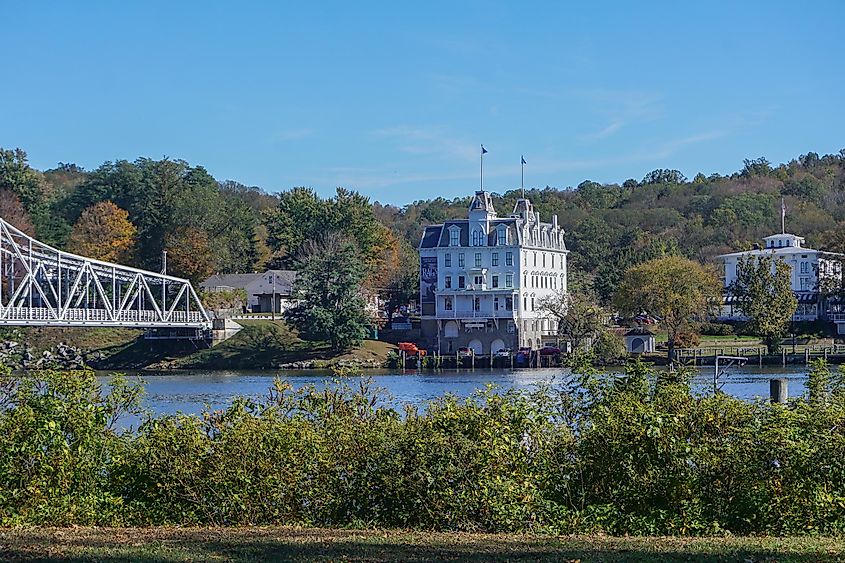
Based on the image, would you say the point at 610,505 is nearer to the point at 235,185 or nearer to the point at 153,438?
the point at 153,438

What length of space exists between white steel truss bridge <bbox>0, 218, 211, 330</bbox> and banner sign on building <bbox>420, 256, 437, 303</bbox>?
52.7 ft

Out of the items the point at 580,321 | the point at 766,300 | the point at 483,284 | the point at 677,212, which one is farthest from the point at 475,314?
the point at 677,212

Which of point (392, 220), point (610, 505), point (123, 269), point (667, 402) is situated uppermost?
point (392, 220)

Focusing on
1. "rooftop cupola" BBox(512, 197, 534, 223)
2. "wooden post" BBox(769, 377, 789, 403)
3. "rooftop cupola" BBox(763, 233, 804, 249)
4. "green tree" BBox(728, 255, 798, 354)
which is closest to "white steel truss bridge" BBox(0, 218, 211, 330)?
"rooftop cupola" BBox(512, 197, 534, 223)

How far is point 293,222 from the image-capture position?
10369cm

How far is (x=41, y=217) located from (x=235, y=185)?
227ft

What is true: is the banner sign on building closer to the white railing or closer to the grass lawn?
the white railing

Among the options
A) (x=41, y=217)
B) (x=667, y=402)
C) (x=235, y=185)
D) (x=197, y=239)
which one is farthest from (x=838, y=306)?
(x=235, y=185)

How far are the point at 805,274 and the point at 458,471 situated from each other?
93.7 metres

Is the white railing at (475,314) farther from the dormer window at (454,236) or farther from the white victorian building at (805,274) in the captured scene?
the white victorian building at (805,274)

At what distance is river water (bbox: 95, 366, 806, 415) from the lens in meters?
48.8

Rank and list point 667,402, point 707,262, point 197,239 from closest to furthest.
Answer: point 667,402
point 197,239
point 707,262

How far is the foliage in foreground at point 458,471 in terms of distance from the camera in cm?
1509

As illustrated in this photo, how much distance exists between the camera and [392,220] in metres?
151
